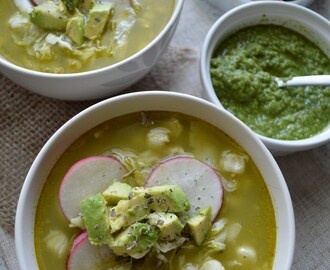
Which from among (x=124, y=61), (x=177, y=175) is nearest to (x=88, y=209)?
(x=177, y=175)

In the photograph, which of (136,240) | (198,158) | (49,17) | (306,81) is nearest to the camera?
(136,240)

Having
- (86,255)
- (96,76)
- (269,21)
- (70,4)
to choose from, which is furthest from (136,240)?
(269,21)

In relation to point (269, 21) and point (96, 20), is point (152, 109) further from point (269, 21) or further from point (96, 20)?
point (269, 21)

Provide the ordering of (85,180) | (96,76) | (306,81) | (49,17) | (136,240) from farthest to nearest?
1. (306,81)
2. (49,17)
3. (96,76)
4. (85,180)
5. (136,240)

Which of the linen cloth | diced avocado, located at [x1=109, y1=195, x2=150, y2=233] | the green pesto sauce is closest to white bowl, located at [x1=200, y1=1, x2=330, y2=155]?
the green pesto sauce

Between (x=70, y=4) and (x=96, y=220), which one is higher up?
(x=70, y=4)

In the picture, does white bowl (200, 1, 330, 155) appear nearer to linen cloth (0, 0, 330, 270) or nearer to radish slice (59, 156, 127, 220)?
linen cloth (0, 0, 330, 270)

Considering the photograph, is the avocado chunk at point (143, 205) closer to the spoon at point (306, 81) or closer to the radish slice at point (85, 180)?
the radish slice at point (85, 180)
